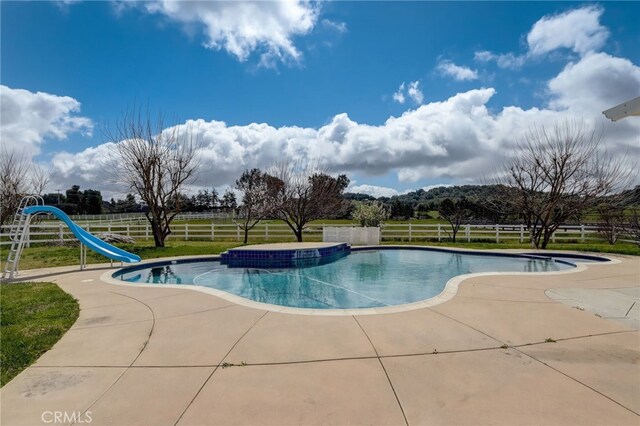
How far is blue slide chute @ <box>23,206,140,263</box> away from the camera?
8.33 metres

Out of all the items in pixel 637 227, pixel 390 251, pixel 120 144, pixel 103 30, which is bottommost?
pixel 390 251

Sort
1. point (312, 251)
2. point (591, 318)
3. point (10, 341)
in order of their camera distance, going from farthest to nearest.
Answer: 1. point (312, 251)
2. point (591, 318)
3. point (10, 341)

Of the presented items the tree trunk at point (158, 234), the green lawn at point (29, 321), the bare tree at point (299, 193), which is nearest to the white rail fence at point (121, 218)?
the bare tree at point (299, 193)

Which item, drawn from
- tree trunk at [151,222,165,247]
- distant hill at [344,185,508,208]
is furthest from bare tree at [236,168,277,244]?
distant hill at [344,185,508,208]

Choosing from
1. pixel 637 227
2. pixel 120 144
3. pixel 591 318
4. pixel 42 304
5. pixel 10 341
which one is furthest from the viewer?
pixel 637 227

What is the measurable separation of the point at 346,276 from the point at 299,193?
30.8 feet

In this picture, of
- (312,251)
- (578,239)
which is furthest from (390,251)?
(578,239)

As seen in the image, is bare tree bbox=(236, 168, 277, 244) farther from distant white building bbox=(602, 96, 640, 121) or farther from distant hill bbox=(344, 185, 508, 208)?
distant white building bbox=(602, 96, 640, 121)

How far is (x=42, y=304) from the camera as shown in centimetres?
532

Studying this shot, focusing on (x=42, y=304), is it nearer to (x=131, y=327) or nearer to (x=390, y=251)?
(x=131, y=327)

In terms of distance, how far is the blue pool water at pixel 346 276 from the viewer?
679cm

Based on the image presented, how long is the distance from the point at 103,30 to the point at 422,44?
9582 mm

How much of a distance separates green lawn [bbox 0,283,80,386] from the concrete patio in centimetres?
15

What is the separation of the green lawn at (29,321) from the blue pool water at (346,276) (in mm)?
2551
